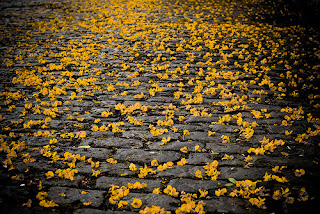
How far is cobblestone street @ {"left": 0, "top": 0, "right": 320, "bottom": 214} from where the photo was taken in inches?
74.3

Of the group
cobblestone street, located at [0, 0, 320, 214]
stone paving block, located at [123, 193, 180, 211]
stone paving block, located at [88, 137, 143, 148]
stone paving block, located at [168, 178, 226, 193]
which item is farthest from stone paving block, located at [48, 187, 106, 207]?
stone paving block, located at [168, 178, 226, 193]

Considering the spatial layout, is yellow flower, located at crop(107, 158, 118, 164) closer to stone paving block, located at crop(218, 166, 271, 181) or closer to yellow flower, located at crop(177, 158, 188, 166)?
yellow flower, located at crop(177, 158, 188, 166)

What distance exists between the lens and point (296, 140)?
2.50 m

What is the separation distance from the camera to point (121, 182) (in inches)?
79.3

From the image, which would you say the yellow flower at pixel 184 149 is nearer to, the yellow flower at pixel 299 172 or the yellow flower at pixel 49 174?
the yellow flower at pixel 299 172

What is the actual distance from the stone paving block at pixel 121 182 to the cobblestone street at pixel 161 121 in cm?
1

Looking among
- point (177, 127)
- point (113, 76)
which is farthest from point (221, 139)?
point (113, 76)

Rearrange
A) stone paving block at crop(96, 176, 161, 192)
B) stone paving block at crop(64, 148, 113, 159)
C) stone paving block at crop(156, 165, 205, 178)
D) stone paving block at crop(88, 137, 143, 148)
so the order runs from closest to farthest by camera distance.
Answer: stone paving block at crop(96, 176, 161, 192)
stone paving block at crop(156, 165, 205, 178)
stone paving block at crop(64, 148, 113, 159)
stone paving block at crop(88, 137, 143, 148)

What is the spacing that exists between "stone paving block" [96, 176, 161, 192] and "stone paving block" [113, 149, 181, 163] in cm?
28

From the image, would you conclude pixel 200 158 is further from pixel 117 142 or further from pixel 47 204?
pixel 47 204

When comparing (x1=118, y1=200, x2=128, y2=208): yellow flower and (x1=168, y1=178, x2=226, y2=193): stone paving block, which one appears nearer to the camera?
(x1=118, y1=200, x2=128, y2=208): yellow flower

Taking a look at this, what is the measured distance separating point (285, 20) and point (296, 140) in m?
6.64

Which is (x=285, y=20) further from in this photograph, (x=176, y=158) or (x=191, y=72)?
(x=176, y=158)

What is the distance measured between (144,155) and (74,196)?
894 millimetres
